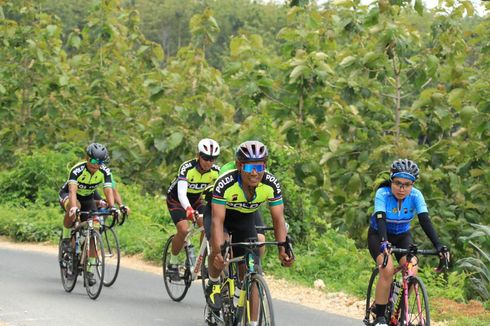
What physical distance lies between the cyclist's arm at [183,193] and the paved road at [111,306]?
136cm

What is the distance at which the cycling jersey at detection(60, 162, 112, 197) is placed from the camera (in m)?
12.1

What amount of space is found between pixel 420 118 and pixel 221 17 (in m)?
111

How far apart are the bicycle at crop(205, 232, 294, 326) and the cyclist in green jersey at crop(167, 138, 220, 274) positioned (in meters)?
1.89

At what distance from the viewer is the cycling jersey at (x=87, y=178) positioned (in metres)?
12.1

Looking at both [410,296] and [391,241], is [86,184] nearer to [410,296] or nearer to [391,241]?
[391,241]

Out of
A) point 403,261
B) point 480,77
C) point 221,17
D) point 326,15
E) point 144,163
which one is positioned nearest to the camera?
point 403,261

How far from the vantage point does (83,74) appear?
898 inches

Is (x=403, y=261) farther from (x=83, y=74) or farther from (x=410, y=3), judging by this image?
(x=83, y=74)

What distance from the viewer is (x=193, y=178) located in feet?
36.6

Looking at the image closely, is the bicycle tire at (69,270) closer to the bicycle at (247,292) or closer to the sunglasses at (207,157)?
the sunglasses at (207,157)

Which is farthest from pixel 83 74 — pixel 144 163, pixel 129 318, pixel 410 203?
pixel 410 203

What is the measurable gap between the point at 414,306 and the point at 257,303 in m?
1.43

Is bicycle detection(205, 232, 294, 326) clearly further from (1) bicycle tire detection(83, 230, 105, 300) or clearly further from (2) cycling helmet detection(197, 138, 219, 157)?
(1) bicycle tire detection(83, 230, 105, 300)

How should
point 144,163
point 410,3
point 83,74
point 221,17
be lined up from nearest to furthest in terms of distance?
point 410,3 → point 144,163 → point 83,74 → point 221,17
